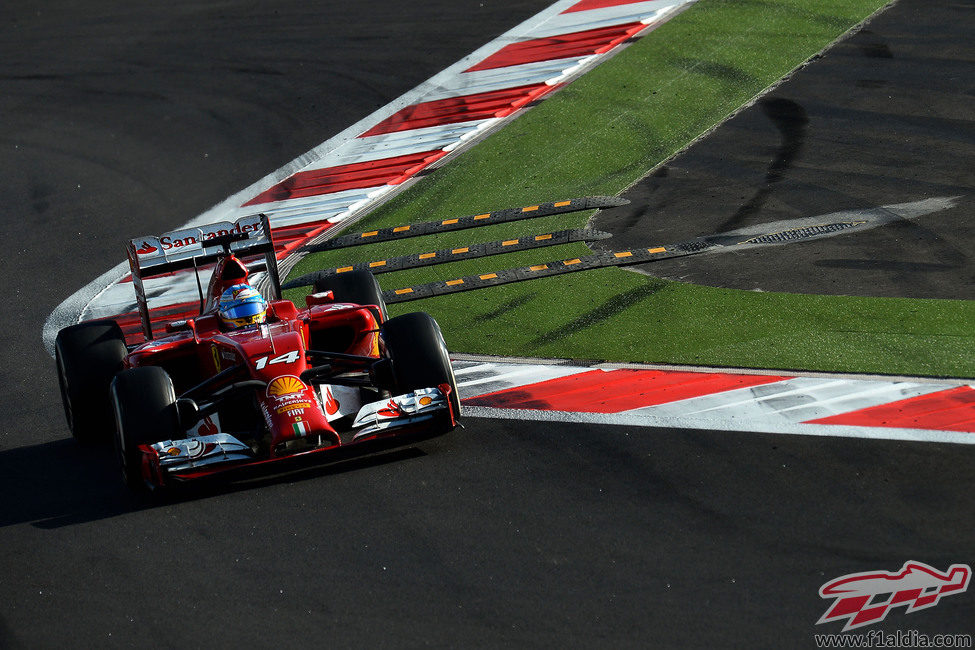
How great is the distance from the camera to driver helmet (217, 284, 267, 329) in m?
11.6

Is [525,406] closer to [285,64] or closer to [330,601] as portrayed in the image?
[330,601]

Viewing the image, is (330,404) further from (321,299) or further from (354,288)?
(354,288)

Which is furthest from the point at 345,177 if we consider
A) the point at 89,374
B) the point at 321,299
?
the point at 89,374

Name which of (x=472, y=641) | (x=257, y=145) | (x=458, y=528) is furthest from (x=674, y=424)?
(x=257, y=145)

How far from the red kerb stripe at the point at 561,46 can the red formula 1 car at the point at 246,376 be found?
10.5 m

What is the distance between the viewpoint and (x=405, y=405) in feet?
33.6

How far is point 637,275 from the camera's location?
46.5ft

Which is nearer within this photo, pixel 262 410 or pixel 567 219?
pixel 262 410

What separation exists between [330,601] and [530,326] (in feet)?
17.5

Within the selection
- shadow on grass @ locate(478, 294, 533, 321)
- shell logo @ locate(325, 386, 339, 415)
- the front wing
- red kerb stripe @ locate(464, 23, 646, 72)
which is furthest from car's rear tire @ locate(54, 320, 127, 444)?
red kerb stripe @ locate(464, 23, 646, 72)

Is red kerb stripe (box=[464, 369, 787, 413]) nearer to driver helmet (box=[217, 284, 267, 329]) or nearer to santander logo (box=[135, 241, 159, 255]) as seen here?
driver helmet (box=[217, 284, 267, 329])

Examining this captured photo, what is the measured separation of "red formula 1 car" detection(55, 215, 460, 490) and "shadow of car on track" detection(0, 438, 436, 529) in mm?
249

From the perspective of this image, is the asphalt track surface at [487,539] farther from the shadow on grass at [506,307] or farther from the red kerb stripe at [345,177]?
the red kerb stripe at [345,177]

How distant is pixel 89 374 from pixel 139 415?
5.23ft
